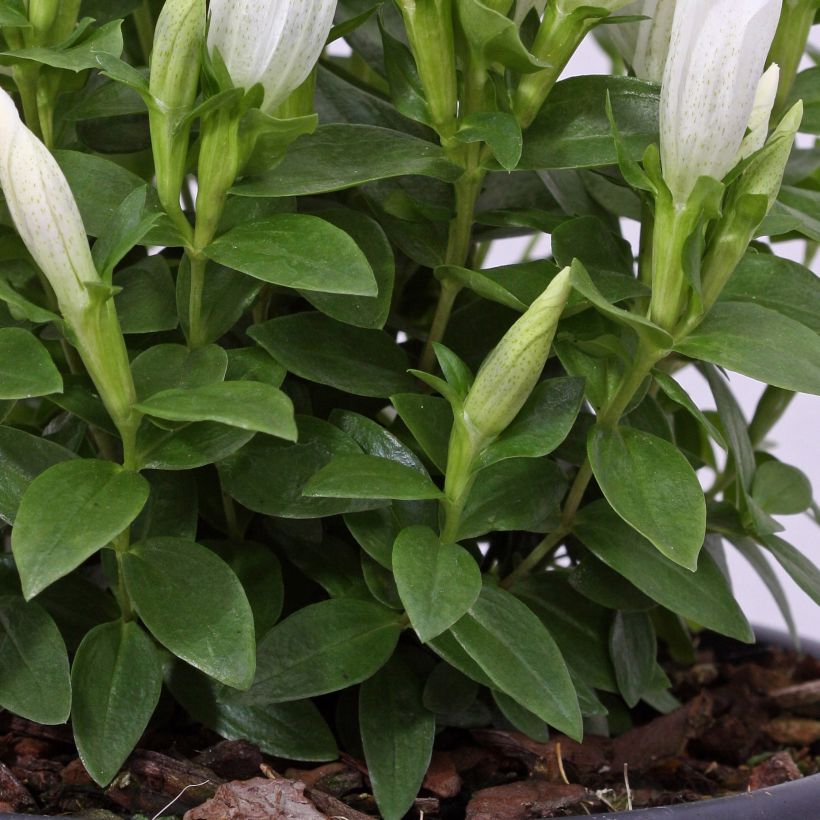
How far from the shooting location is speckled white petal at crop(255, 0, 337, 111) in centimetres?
53

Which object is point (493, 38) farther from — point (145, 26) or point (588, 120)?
point (145, 26)

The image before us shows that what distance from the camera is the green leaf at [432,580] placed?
0.51 meters

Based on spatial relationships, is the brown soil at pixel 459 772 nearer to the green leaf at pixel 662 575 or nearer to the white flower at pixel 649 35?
the green leaf at pixel 662 575

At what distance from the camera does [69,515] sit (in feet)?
1.68

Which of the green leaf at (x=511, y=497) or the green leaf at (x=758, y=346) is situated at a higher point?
the green leaf at (x=758, y=346)

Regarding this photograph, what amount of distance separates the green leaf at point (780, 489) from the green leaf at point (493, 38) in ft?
1.17

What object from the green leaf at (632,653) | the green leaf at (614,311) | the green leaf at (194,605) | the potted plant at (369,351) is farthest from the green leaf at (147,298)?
the green leaf at (632,653)

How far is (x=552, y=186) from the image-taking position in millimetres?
699

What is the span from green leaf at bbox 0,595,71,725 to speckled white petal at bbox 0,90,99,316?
7.6 inches

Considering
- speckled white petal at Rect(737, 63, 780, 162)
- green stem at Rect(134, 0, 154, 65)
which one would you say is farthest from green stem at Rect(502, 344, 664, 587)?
green stem at Rect(134, 0, 154, 65)

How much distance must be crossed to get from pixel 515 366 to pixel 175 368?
0.17m

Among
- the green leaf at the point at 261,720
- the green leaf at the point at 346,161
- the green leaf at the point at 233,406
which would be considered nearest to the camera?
the green leaf at the point at 233,406

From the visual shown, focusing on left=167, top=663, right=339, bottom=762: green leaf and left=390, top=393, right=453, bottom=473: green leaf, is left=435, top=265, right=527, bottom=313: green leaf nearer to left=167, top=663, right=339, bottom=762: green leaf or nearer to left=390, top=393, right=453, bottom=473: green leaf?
left=390, top=393, right=453, bottom=473: green leaf

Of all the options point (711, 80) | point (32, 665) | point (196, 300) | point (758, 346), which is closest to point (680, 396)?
point (758, 346)
